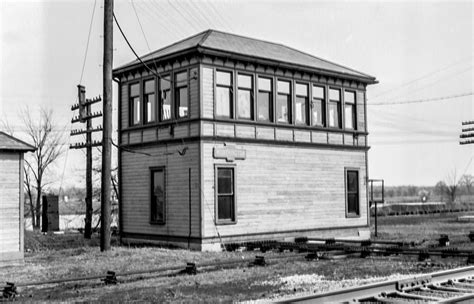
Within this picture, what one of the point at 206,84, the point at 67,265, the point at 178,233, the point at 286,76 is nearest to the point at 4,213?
Result: the point at 67,265

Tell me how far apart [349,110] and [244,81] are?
21.3 ft

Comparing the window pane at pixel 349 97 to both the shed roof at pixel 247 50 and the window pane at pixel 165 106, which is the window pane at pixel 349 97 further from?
the window pane at pixel 165 106

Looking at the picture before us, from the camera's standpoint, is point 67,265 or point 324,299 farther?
point 67,265

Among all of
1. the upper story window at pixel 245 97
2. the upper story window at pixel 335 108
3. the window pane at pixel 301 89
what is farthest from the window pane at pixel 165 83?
the upper story window at pixel 335 108

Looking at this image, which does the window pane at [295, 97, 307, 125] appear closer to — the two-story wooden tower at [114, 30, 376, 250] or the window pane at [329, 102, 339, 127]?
the two-story wooden tower at [114, 30, 376, 250]

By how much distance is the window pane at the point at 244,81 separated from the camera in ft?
72.7

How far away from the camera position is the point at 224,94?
2175 centimetres

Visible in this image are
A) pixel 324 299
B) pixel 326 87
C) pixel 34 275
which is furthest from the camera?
pixel 326 87

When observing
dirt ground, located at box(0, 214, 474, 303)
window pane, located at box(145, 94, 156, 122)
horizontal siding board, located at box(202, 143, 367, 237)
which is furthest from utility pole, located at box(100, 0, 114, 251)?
window pane, located at box(145, 94, 156, 122)

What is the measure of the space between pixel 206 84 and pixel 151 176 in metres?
4.49

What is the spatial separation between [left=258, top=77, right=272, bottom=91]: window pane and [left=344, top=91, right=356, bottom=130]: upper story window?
4685 mm

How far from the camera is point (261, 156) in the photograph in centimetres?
2270

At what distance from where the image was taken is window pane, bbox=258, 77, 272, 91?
22.8 metres

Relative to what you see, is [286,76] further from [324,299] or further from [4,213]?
[324,299]
